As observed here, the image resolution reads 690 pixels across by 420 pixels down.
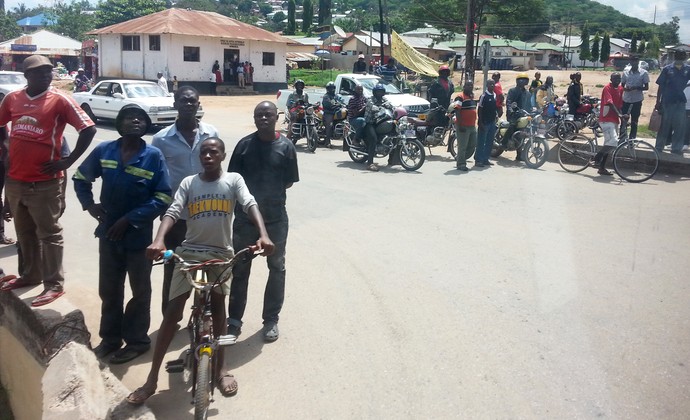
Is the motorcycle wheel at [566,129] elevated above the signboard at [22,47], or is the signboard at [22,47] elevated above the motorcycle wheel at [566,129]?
the signboard at [22,47]

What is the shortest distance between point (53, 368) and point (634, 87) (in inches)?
507

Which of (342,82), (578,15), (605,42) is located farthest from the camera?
(578,15)

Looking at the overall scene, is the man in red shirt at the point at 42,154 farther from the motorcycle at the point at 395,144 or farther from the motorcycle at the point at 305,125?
the motorcycle at the point at 305,125

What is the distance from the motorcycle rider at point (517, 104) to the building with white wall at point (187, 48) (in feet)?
81.1

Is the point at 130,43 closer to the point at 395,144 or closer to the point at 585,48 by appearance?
the point at 395,144

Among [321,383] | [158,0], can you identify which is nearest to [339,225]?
[321,383]

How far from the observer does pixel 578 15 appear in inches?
4998

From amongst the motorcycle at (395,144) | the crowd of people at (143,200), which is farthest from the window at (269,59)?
the crowd of people at (143,200)

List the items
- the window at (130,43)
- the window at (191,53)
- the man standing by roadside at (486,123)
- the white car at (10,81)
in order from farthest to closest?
the window at (130,43)
the window at (191,53)
the white car at (10,81)
the man standing by roadside at (486,123)

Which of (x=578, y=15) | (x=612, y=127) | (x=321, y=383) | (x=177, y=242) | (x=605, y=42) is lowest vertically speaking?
(x=321, y=383)

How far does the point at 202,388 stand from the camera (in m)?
3.64

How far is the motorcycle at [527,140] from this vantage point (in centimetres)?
1323

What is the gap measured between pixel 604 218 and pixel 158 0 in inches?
2735

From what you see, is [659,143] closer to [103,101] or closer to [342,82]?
[342,82]
